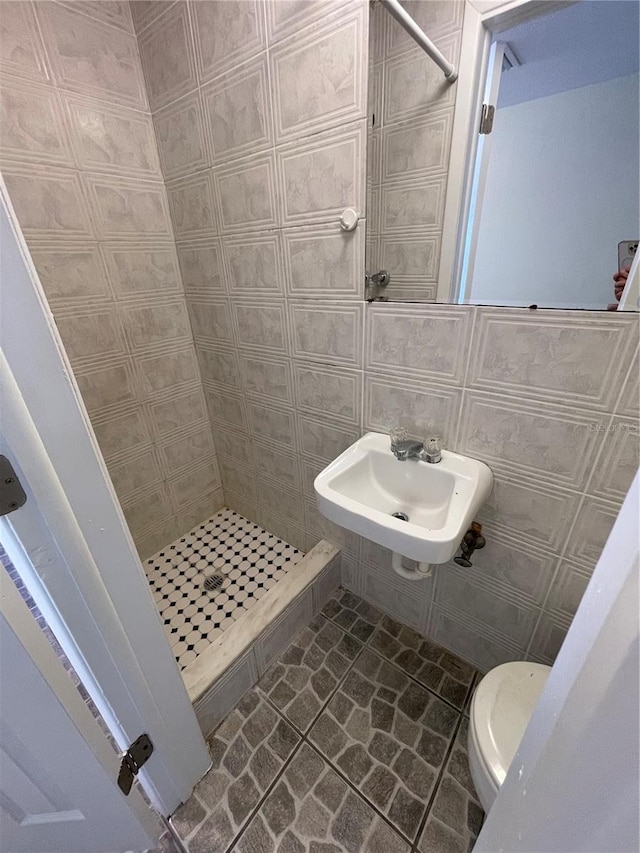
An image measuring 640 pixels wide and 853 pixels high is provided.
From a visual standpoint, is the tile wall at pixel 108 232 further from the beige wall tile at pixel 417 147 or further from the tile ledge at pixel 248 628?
the beige wall tile at pixel 417 147

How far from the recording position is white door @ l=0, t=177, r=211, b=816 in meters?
0.42

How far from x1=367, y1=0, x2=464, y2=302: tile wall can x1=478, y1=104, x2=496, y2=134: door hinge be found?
0.08m

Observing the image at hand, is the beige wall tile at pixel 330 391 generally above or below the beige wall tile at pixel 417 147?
below

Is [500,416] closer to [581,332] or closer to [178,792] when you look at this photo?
[581,332]

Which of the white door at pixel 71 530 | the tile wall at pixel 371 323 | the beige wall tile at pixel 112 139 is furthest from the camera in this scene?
the beige wall tile at pixel 112 139

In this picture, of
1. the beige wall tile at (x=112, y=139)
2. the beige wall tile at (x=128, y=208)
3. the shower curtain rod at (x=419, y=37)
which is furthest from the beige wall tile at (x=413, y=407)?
the beige wall tile at (x=112, y=139)

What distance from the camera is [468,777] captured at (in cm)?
99

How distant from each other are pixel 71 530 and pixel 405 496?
84 centimetres

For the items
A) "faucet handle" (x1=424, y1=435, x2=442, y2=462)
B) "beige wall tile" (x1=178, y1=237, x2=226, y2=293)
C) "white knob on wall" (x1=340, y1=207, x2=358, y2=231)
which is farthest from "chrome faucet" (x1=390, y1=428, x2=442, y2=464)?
"beige wall tile" (x1=178, y1=237, x2=226, y2=293)

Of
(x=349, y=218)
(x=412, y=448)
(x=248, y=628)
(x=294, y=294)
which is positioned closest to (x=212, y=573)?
(x=248, y=628)

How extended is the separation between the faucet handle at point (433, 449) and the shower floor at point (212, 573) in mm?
952

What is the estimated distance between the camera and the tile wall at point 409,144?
816 millimetres

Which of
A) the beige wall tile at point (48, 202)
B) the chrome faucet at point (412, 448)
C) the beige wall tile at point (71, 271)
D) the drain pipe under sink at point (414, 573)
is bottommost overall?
the drain pipe under sink at point (414, 573)

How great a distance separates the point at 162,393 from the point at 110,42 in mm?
1225
